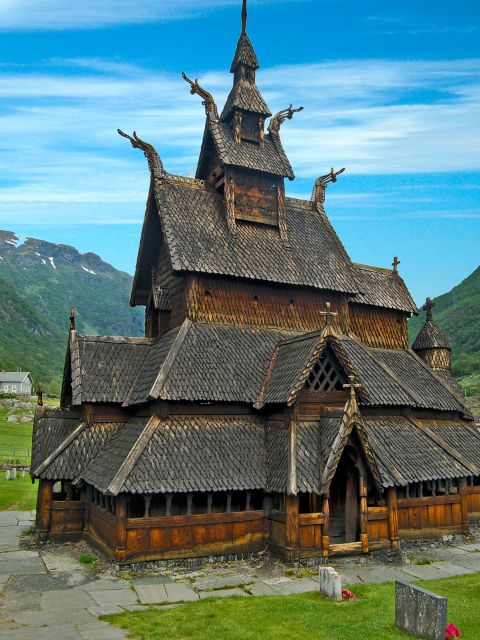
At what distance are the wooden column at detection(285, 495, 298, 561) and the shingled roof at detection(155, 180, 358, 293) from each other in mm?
8099

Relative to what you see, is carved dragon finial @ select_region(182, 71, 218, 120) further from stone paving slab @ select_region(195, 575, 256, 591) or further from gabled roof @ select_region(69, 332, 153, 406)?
stone paving slab @ select_region(195, 575, 256, 591)

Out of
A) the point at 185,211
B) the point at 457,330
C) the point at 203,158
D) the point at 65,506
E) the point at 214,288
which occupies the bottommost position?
the point at 65,506

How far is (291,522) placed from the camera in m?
16.0

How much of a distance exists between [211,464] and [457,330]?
4193 inches

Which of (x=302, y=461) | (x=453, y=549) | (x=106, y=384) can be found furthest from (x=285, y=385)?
(x=453, y=549)

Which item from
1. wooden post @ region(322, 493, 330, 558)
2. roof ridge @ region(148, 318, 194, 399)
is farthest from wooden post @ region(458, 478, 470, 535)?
roof ridge @ region(148, 318, 194, 399)

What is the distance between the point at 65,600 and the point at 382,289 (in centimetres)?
1838

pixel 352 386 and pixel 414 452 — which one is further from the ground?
pixel 352 386

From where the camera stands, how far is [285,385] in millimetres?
17391

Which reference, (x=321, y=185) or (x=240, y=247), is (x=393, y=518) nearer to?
(x=240, y=247)

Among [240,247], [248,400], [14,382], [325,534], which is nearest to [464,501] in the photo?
[325,534]

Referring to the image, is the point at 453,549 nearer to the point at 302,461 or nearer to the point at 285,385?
the point at 302,461

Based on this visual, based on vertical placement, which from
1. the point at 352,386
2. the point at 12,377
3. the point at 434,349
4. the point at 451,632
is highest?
the point at 12,377

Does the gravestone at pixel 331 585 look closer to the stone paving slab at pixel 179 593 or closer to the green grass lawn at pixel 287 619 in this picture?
the green grass lawn at pixel 287 619
